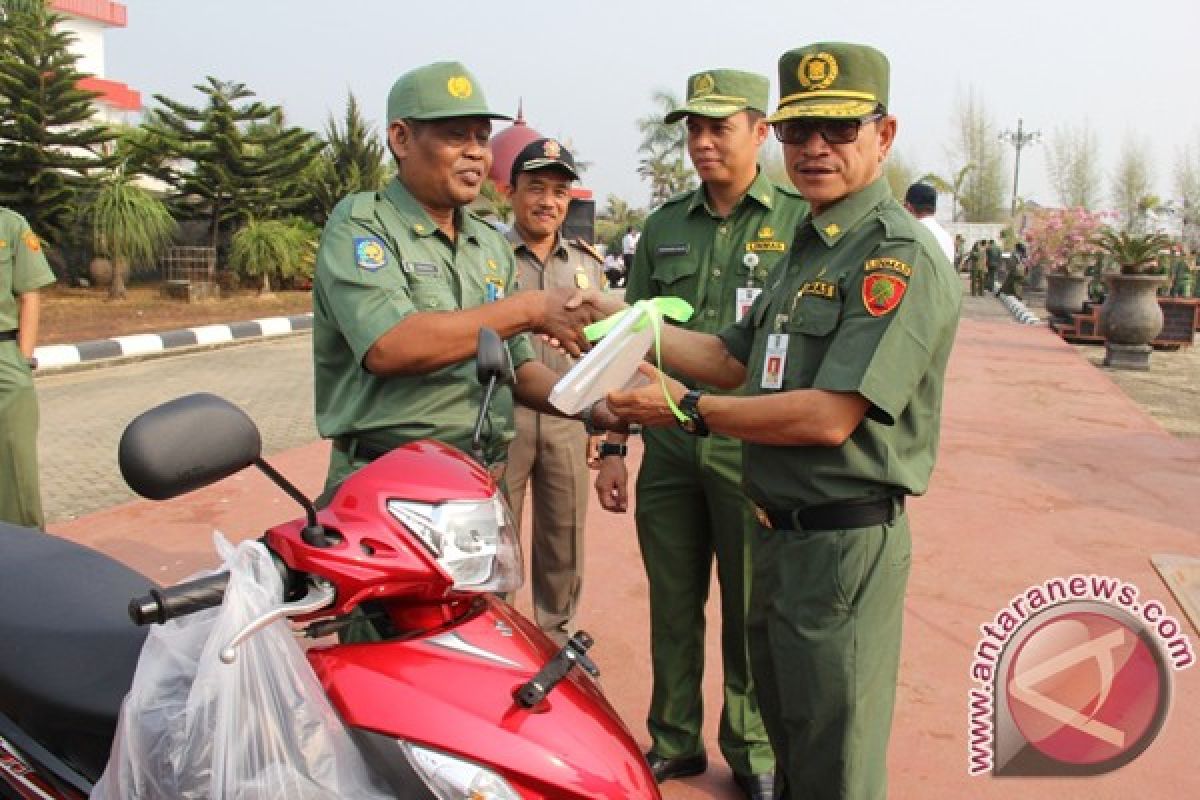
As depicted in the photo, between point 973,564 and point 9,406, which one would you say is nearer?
point 9,406

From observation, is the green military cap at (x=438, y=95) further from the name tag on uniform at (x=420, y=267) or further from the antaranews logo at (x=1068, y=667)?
the antaranews logo at (x=1068, y=667)

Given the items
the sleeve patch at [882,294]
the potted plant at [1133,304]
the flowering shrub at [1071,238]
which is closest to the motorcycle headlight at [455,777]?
the sleeve patch at [882,294]

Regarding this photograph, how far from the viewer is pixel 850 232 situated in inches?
83.4

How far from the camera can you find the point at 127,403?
326 inches

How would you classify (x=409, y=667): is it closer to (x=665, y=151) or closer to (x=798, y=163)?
(x=798, y=163)

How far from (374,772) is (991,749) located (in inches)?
59.2

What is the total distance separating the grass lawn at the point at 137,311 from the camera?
1221cm

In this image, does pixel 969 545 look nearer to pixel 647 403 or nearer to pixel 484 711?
pixel 647 403

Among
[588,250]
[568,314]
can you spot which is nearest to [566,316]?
[568,314]

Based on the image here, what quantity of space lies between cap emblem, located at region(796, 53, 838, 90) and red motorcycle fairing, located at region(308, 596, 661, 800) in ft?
4.21

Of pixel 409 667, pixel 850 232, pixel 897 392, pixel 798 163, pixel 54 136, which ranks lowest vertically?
pixel 409 667

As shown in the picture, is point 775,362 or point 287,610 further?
point 775,362

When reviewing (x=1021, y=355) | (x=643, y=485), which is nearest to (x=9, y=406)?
(x=643, y=485)

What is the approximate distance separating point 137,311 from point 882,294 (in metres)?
14.1
